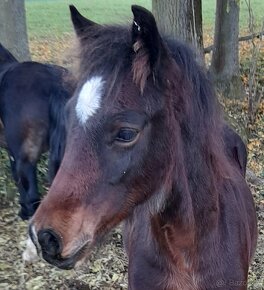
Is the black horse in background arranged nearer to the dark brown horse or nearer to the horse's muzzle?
the dark brown horse

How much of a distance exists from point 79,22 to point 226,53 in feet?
25.1

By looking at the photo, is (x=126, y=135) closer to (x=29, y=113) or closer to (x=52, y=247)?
(x=52, y=247)

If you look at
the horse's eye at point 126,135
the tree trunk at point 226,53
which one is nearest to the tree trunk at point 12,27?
the tree trunk at point 226,53

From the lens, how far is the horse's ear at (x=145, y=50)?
213cm

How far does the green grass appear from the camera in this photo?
1380 centimetres

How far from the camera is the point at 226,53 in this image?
9875 mm

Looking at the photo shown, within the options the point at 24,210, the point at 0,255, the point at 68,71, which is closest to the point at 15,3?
the point at 24,210

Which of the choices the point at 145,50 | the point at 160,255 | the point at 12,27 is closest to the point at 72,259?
the point at 160,255

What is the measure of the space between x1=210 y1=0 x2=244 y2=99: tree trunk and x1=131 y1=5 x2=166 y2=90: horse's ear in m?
7.61

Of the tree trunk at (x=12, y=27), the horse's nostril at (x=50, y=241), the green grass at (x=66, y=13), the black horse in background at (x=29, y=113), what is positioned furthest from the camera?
the green grass at (x=66, y=13)

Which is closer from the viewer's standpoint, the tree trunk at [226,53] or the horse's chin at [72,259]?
the horse's chin at [72,259]

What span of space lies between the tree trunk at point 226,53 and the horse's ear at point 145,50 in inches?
300

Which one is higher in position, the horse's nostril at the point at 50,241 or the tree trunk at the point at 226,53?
the horse's nostril at the point at 50,241

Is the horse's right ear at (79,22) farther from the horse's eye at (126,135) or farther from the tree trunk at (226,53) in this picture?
the tree trunk at (226,53)
